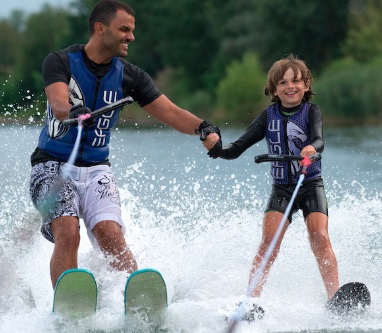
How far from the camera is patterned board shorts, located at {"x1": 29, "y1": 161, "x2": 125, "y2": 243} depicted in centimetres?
577

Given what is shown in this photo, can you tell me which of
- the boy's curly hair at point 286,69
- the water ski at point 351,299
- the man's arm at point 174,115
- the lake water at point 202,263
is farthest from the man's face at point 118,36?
the water ski at point 351,299

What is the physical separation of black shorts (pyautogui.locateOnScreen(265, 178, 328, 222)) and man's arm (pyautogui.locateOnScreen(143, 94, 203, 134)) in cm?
62

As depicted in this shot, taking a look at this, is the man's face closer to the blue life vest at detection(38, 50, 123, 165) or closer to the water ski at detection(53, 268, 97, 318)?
the blue life vest at detection(38, 50, 123, 165)

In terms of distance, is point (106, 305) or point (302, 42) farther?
point (302, 42)

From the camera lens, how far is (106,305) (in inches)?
223

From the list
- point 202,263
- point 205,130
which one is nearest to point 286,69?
point 205,130

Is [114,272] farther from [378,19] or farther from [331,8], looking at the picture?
[331,8]

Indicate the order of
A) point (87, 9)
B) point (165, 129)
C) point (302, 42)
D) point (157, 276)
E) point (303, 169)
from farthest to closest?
1. point (87, 9)
2. point (302, 42)
3. point (165, 129)
4. point (303, 169)
5. point (157, 276)

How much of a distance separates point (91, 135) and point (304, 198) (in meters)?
1.30

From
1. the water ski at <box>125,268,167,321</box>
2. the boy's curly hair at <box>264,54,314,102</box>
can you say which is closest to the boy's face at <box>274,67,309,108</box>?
the boy's curly hair at <box>264,54,314,102</box>

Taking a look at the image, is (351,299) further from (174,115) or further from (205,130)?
(174,115)

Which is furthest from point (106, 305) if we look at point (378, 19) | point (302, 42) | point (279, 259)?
point (302, 42)

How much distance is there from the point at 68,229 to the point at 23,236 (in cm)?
103

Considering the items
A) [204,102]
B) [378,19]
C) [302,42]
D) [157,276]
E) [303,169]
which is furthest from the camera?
[302,42]
